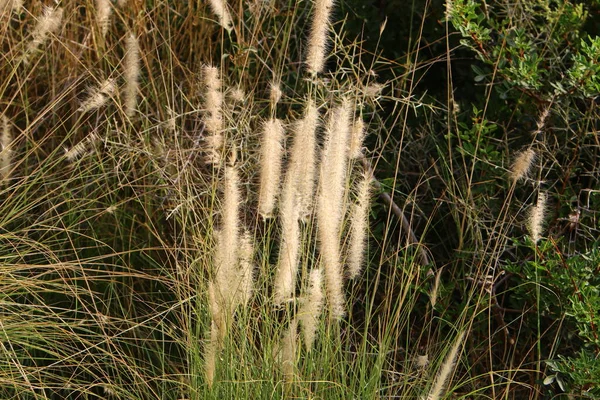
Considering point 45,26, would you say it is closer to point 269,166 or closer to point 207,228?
point 207,228

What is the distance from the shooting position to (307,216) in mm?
2982

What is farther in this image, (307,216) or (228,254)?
(307,216)

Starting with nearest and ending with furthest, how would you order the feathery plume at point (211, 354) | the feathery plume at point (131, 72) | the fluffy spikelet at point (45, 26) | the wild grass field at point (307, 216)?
Result: the feathery plume at point (211, 354)
the wild grass field at point (307, 216)
the feathery plume at point (131, 72)
the fluffy spikelet at point (45, 26)

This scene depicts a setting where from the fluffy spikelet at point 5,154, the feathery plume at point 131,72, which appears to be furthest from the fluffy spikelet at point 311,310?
the fluffy spikelet at point 5,154

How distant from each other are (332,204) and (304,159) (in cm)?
13

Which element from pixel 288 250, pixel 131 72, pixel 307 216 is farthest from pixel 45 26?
pixel 288 250

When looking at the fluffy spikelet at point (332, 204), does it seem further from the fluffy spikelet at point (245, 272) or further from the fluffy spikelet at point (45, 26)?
the fluffy spikelet at point (45, 26)

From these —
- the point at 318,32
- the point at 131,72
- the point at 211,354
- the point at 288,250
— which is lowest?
the point at 211,354

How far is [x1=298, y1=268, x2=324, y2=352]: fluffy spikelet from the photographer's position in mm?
2383

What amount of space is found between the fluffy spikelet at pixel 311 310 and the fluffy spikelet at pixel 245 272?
0.46 feet

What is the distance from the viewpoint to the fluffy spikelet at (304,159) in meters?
2.42

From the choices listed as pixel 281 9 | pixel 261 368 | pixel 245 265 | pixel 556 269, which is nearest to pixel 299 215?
pixel 245 265

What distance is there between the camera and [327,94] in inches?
129

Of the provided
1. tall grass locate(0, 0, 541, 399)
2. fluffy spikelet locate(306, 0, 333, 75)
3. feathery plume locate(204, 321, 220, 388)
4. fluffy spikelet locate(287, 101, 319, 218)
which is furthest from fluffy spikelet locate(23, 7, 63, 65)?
feathery plume locate(204, 321, 220, 388)
